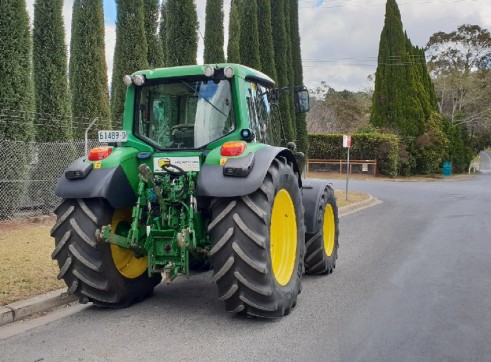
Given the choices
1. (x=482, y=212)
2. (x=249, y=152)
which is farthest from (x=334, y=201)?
(x=482, y=212)

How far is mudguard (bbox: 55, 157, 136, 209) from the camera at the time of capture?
17.6 ft

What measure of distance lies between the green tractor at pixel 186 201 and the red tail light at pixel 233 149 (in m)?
0.01

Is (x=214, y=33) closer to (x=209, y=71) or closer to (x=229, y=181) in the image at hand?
(x=209, y=71)

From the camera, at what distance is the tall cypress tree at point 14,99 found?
10.8 meters

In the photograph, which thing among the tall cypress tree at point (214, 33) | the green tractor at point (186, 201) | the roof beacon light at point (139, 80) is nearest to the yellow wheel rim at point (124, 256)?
the green tractor at point (186, 201)

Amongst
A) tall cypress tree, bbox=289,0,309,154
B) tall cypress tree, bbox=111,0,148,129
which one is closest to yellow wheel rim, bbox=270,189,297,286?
tall cypress tree, bbox=111,0,148,129

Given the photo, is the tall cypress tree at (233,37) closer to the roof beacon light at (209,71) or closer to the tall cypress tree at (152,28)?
the tall cypress tree at (152,28)

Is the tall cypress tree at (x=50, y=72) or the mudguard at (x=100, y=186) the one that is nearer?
the mudguard at (x=100, y=186)

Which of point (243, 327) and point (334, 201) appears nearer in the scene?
point (243, 327)

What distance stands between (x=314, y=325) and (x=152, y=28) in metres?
11.9

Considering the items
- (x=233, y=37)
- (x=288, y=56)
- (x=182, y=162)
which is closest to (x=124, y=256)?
(x=182, y=162)

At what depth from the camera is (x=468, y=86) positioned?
2137 inches

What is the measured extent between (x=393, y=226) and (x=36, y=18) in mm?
9878

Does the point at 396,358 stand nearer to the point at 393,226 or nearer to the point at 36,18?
the point at 393,226
